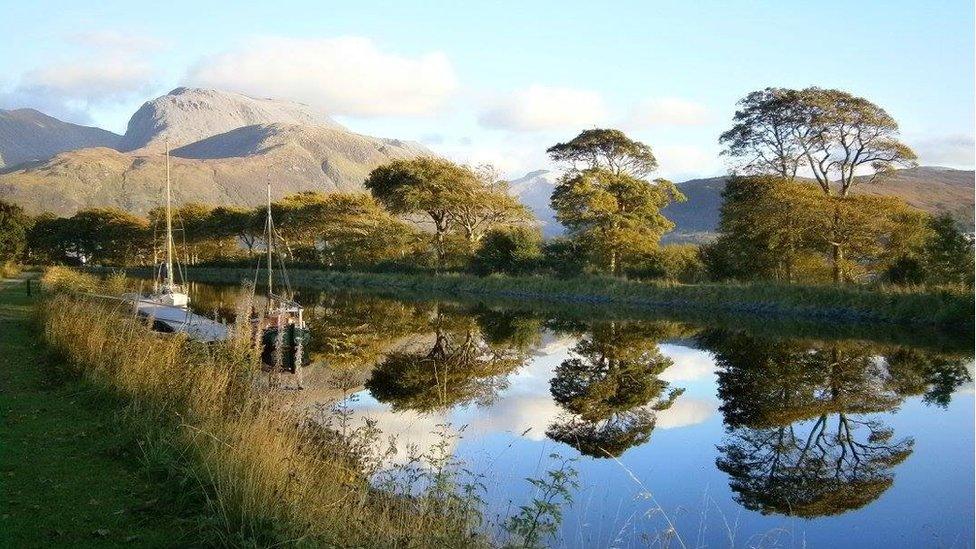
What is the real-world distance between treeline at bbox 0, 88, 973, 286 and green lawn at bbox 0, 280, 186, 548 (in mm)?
25869

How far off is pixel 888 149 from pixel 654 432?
2867 centimetres

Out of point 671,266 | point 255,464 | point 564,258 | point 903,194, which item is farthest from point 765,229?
point 903,194

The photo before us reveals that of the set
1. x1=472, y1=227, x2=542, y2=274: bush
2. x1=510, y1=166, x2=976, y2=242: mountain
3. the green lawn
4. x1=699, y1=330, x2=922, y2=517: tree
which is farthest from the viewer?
x1=510, y1=166, x2=976, y2=242: mountain

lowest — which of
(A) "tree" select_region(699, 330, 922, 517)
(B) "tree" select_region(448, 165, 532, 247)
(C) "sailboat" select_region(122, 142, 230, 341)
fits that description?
(A) "tree" select_region(699, 330, 922, 517)

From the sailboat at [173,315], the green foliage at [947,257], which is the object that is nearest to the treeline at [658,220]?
the green foliage at [947,257]

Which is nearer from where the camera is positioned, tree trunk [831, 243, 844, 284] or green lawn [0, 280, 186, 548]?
green lawn [0, 280, 186, 548]

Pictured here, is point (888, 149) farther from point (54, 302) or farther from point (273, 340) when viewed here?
point (54, 302)

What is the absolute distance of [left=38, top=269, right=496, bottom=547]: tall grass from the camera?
5.18 metres

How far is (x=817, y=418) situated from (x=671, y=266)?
1088 inches

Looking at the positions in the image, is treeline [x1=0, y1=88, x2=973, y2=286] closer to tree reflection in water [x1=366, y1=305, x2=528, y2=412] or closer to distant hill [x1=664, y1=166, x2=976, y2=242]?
tree reflection in water [x1=366, y1=305, x2=528, y2=412]

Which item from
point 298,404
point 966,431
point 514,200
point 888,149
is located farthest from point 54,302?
point 514,200

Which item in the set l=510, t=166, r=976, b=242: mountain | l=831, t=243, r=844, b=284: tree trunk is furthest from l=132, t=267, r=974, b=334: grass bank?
l=510, t=166, r=976, b=242: mountain

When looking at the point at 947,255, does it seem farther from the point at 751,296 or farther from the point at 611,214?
the point at 611,214

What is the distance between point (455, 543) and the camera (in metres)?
5.10
